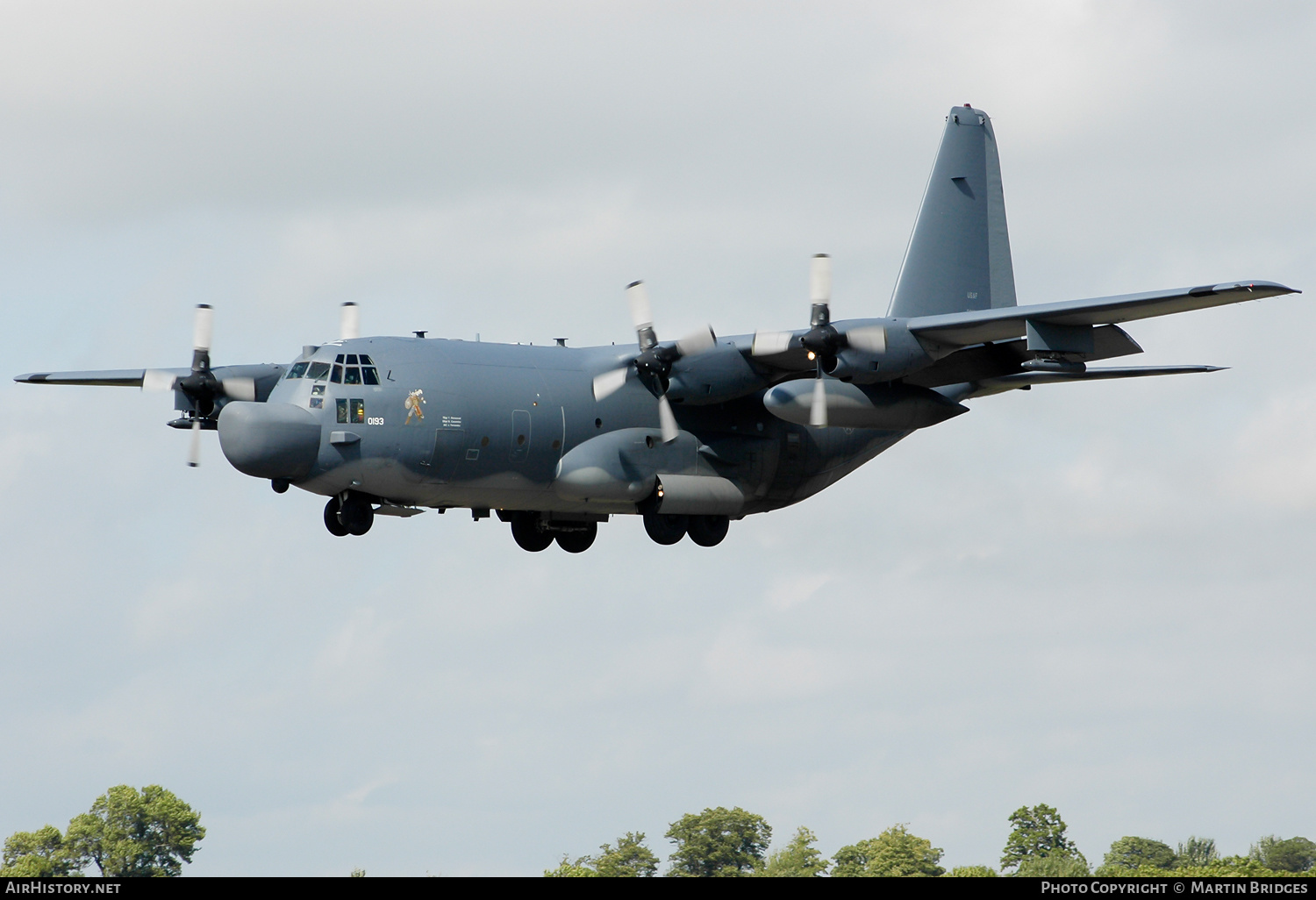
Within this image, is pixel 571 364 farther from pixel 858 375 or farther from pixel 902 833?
pixel 902 833

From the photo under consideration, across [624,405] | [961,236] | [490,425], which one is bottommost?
[490,425]

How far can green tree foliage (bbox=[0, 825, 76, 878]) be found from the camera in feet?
217

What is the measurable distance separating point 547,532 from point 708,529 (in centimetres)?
287

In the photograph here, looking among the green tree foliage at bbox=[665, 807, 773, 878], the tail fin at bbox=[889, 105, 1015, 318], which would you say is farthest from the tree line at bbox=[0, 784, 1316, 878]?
the tail fin at bbox=[889, 105, 1015, 318]

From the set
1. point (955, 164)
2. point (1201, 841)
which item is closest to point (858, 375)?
point (955, 164)

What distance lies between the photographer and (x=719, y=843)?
53531 mm

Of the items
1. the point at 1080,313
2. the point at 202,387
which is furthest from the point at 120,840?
the point at 1080,313

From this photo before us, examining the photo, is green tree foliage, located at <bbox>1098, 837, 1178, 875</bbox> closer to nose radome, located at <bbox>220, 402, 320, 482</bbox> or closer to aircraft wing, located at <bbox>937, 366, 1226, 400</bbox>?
aircraft wing, located at <bbox>937, 366, 1226, 400</bbox>

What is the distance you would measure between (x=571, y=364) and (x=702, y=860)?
29298mm

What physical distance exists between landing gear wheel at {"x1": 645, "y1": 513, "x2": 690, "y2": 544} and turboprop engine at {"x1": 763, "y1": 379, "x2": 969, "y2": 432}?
3.19 metres

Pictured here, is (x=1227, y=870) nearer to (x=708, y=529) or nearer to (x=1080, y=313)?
(x=708, y=529)

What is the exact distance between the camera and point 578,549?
3048cm

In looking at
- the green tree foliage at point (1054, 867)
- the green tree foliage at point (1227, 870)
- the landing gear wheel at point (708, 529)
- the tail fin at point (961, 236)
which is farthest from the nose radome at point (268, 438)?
the green tree foliage at point (1054, 867)

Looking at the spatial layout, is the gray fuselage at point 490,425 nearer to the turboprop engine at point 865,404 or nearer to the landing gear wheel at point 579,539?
the landing gear wheel at point 579,539
